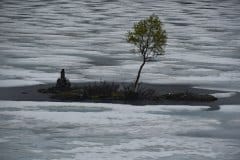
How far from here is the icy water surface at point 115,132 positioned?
103 ft

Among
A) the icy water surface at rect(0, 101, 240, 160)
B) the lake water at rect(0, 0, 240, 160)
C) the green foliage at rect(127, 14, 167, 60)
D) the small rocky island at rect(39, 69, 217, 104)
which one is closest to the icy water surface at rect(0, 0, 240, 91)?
the lake water at rect(0, 0, 240, 160)

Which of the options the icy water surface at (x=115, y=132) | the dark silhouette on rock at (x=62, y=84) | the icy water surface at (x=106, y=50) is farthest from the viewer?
the icy water surface at (x=106, y=50)

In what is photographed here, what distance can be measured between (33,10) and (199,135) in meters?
117

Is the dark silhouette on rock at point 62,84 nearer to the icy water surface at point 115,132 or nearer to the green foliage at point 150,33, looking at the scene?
the icy water surface at point 115,132

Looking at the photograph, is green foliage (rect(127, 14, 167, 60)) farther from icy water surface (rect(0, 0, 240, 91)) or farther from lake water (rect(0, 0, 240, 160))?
icy water surface (rect(0, 0, 240, 91))

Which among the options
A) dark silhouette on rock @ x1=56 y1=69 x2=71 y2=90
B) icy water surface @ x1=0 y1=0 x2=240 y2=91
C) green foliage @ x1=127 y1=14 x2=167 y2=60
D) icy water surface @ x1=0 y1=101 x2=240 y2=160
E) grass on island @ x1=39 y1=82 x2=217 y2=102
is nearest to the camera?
icy water surface @ x1=0 y1=101 x2=240 y2=160

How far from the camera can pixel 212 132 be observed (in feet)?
120

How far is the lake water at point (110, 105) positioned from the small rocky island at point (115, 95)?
2.43m

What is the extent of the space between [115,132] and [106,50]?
139ft

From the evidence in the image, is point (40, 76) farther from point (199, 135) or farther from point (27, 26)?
point (27, 26)

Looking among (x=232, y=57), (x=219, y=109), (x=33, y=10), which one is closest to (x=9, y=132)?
(x=219, y=109)

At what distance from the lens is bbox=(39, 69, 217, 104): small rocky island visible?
4631 cm

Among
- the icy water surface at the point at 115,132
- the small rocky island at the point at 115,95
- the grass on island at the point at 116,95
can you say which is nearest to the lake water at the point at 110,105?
the icy water surface at the point at 115,132

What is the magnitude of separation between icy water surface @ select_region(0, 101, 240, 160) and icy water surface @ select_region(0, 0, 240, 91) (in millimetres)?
10930
